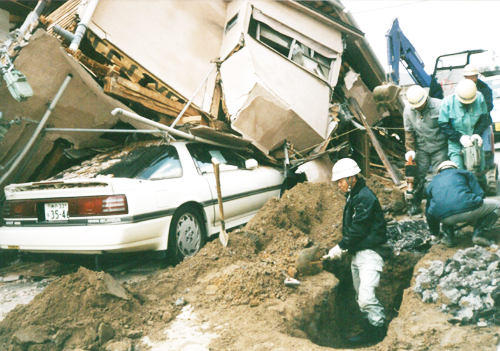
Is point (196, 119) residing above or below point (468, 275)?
above

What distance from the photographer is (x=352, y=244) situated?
12.6 ft

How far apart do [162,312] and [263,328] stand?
2.84 ft

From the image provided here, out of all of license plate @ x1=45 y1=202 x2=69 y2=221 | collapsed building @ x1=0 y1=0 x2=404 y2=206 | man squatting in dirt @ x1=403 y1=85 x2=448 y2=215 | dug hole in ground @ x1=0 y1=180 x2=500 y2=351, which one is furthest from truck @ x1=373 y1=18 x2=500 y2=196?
license plate @ x1=45 y1=202 x2=69 y2=221

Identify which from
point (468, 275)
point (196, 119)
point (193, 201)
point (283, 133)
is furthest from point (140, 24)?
point (468, 275)

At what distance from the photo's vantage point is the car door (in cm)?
521

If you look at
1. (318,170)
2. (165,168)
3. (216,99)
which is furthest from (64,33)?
(318,170)

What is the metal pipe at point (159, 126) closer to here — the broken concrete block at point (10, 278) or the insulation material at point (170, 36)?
the insulation material at point (170, 36)

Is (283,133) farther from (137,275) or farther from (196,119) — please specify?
(137,275)

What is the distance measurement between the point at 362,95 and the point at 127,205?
22.8 feet

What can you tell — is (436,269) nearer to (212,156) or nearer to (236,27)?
(212,156)

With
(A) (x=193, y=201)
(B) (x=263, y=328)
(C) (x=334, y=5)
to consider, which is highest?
(C) (x=334, y=5)

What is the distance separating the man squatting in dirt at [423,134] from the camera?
5.52 meters

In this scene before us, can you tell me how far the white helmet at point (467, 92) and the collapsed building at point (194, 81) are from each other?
2695 millimetres

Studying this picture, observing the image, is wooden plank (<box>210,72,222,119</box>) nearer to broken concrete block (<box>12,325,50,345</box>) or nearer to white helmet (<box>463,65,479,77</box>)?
white helmet (<box>463,65,479,77</box>)
